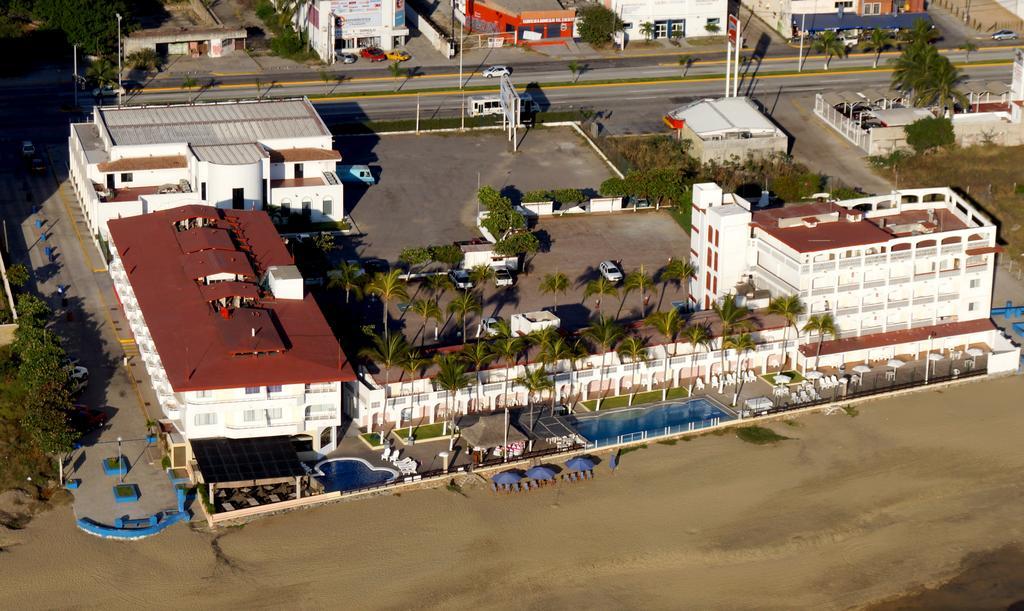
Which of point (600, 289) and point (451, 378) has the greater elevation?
point (600, 289)

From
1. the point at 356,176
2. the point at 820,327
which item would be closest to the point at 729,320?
the point at 820,327

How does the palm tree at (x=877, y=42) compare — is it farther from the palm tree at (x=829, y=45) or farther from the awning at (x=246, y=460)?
the awning at (x=246, y=460)

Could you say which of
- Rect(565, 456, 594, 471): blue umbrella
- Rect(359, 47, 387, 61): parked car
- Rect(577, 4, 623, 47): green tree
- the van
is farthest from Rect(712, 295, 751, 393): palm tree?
Rect(577, 4, 623, 47): green tree

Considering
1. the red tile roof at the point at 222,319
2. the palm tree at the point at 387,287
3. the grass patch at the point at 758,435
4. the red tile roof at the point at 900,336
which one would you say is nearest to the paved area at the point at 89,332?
the red tile roof at the point at 222,319

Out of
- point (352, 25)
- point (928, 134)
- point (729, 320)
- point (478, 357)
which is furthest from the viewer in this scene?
point (352, 25)

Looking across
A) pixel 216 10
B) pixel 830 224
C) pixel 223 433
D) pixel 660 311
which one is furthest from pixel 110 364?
pixel 216 10

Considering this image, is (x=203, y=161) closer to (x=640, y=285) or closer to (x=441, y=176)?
(x=441, y=176)

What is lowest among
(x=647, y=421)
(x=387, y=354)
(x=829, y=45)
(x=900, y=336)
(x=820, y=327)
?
(x=647, y=421)
